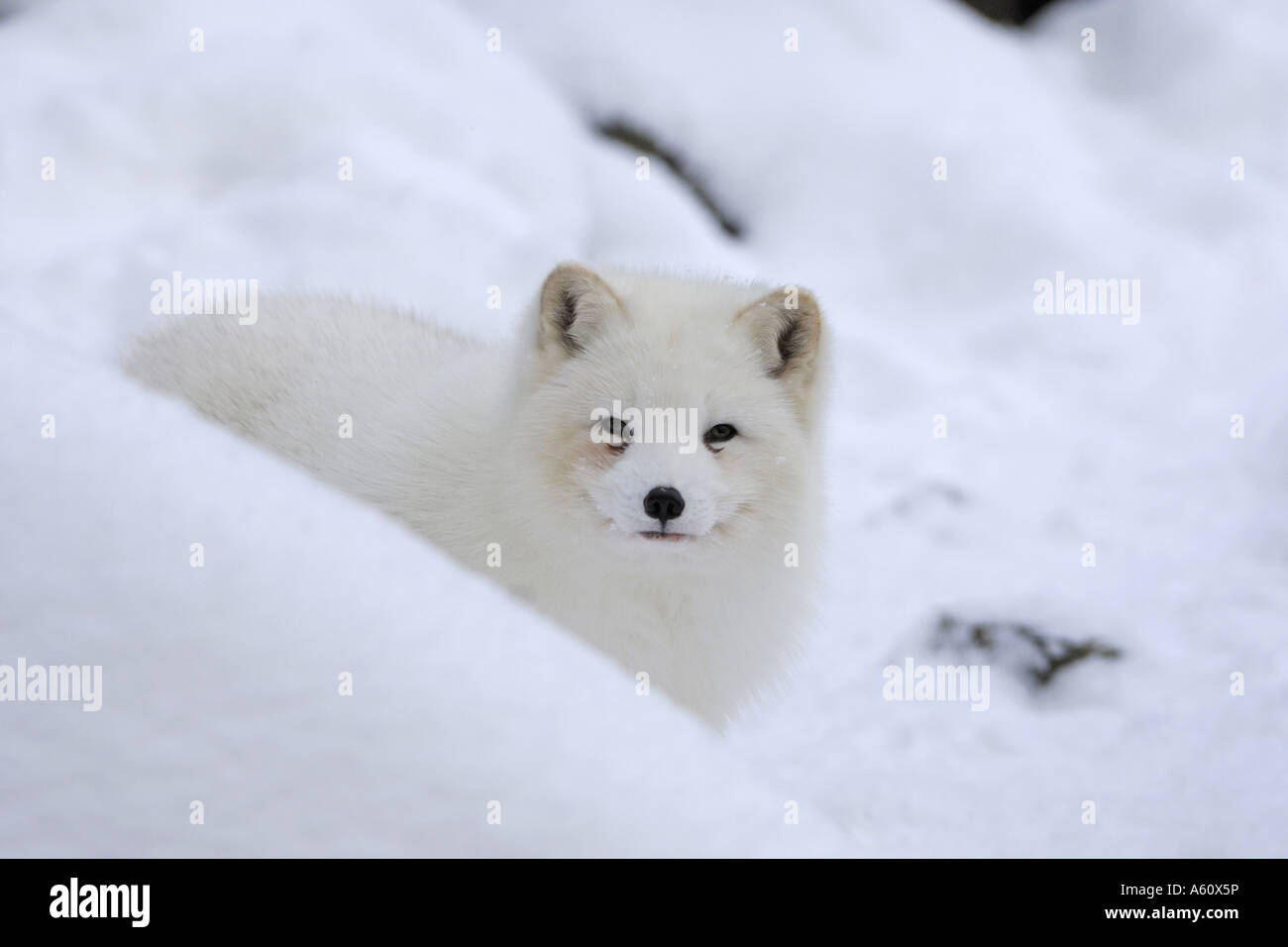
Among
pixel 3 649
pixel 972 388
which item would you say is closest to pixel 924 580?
pixel 972 388

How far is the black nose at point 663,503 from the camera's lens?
277 centimetres

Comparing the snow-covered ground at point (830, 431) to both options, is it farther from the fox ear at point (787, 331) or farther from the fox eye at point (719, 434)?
the fox ear at point (787, 331)

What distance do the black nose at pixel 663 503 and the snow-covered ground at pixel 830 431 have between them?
0.77 meters

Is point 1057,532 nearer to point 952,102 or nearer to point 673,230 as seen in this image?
point 673,230

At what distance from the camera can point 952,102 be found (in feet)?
29.7

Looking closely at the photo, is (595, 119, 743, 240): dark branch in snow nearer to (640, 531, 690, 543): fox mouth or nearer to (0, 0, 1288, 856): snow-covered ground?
(0, 0, 1288, 856): snow-covered ground

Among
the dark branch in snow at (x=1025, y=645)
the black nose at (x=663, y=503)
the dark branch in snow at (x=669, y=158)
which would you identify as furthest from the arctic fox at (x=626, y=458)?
the dark branch in snow at (x=669, y=158)

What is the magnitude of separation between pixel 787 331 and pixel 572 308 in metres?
0.57

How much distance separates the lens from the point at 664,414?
2.92 meters

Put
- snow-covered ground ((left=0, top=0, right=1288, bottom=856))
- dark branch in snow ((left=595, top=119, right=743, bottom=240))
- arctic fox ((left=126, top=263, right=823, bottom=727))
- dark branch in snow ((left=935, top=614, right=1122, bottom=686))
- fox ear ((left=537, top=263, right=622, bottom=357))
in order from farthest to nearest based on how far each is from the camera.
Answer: dark branch in snow ((left=595, top=119, right=743, bottom=240))
dark branch in snow ((left=935, top=614, right=1122, bottom=686))
fox ear ((left=537, top=263, right=622, bottom=357))
arctic fox ((left=126, top=263, right=823, bottom=727))
snow-covered ground ((left=0, top=0, right=1288, bottom=856))

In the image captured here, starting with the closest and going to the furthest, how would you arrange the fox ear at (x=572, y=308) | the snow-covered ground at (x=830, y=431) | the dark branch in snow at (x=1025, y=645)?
the snow-covered ground at (x=830, y=431), the fox ear at (x=572, y=308), the dark branch in snow at (x=1025, y=645)

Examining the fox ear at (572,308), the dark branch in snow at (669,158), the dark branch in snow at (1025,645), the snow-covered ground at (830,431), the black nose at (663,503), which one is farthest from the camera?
the dark branch in snow at (669,158)

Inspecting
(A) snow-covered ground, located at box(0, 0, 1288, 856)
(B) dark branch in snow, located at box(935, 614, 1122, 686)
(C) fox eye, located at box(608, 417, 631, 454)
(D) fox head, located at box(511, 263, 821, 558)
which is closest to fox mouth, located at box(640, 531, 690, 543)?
(D) fox head, located at box(511, 263, 821, 558)

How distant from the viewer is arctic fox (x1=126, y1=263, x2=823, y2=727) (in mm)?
2930
